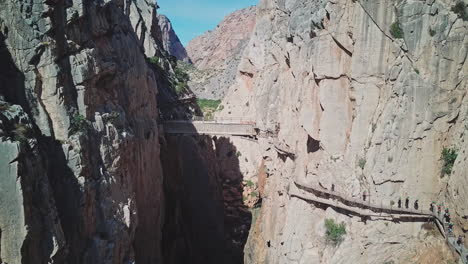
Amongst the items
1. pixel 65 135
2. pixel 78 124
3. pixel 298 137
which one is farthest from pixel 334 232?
pixel 65 135

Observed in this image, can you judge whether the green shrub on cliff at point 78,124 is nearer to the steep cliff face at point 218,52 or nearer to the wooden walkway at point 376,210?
the wooden walkway at point 376,210

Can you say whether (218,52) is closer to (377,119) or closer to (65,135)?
(377,119)

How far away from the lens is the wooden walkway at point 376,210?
22.1m

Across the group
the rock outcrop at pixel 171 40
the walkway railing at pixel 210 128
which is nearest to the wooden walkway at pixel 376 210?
the walkway railing at pixel 210 128

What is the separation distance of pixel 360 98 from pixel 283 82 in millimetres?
12626

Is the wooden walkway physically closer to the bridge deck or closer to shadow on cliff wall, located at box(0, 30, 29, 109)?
the bridge deck

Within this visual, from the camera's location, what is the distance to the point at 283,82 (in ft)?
124

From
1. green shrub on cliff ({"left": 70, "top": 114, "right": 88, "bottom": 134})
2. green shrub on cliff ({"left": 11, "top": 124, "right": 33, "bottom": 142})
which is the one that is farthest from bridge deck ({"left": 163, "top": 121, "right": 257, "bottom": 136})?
green shrub on cliff ({"left": 11, "top": 124, "right": 33, "bottom": 142})

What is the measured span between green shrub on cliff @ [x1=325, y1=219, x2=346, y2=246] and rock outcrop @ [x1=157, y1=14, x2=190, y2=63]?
454ft

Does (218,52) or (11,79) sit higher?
(218,52)

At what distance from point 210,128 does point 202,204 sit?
37.3ft

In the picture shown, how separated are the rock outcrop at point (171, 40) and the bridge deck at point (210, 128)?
391ft

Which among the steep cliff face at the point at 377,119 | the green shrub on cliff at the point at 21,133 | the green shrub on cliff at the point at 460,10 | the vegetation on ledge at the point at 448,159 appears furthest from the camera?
the steep cliff face at the point at 377,119

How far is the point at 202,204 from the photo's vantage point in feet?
164
